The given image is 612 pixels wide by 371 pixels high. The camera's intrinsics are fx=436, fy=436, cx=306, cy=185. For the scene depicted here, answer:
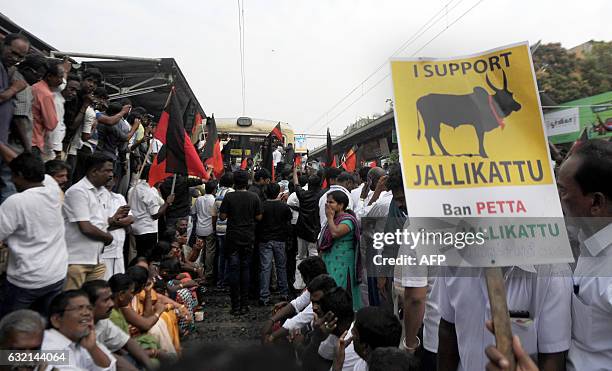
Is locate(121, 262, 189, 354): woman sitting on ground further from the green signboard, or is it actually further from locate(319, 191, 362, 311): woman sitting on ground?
the green signboard

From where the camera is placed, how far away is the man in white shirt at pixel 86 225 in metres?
3.65

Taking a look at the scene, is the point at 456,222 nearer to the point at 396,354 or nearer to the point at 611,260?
the point at 611,260

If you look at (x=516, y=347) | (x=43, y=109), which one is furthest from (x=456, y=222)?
(x=43, y=109)

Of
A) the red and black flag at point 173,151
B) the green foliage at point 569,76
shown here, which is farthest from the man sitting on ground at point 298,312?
the green foliage at point 569,76

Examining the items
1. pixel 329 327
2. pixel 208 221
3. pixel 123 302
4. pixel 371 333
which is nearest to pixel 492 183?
pixel 371 333

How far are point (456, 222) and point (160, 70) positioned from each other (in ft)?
23.3

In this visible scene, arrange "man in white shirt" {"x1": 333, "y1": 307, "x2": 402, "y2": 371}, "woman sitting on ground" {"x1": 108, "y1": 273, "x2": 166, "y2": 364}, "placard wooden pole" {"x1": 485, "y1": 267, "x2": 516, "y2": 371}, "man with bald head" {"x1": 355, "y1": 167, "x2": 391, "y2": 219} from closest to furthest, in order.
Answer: "placard wooden pole" {"x1": 485, "y1": 267, "x2": 516, "y2": 371}
"man in white shirt" {"x1": 333, "y1": 307, "x2": 402, "y2": 371}
"woman sitting on ground" {"x1": 108, "y1": 273, "x2": 166, "y2": 364}
"man with bald head" {"x1": 355, "y1": 167, "x2": 391, "y2": 219}

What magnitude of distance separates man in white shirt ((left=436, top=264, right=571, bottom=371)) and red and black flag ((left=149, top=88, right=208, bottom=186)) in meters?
4.58

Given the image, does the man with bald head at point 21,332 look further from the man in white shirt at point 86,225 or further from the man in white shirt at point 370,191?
the man in white shirt at point 370,191

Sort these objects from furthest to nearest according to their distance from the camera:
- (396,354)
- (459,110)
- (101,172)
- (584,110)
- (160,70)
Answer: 1. (584,110)
2. (160,70)
3. (101,172)
4. (396,354)
5. (459,110)

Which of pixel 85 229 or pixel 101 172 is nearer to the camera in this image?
pixel 85 229

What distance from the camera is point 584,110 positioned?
9258mm

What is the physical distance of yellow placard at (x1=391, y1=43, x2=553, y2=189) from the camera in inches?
60.7

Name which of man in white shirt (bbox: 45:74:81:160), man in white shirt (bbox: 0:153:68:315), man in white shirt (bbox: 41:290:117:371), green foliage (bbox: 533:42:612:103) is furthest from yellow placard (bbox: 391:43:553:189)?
green foliage (bbox: 533:42:612:103)
